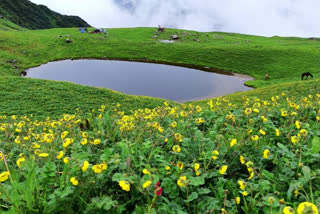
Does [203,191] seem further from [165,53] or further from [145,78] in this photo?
[165,53]

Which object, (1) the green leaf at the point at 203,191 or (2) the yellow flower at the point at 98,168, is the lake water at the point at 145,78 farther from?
(2) the yellow flower at the point at 98,168

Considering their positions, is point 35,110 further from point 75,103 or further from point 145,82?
point 145,82

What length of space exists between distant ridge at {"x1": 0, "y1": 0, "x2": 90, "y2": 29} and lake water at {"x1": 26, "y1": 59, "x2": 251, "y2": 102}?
10736 centimetres

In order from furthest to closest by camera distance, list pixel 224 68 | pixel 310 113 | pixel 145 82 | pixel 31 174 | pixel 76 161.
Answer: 1. pixel 224 68
2. pixel 145 82
3. pixel 310 113
4. pixel 76 161
5. pixel 31 174

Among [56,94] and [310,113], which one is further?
[56,94]

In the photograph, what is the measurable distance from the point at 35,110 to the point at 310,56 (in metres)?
53.4

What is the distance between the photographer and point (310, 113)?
4457 millimetres

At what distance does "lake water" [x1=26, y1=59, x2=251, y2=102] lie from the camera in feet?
103

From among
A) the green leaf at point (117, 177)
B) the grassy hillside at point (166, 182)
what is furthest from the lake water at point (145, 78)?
the green leaf at point (117, 177)

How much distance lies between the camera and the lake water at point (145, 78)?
31.5 metres

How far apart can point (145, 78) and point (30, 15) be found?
163366 mm

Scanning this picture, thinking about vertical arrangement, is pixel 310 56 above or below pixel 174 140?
above

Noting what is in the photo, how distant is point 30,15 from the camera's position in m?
154

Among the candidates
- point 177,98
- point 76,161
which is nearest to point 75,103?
point 177,98
